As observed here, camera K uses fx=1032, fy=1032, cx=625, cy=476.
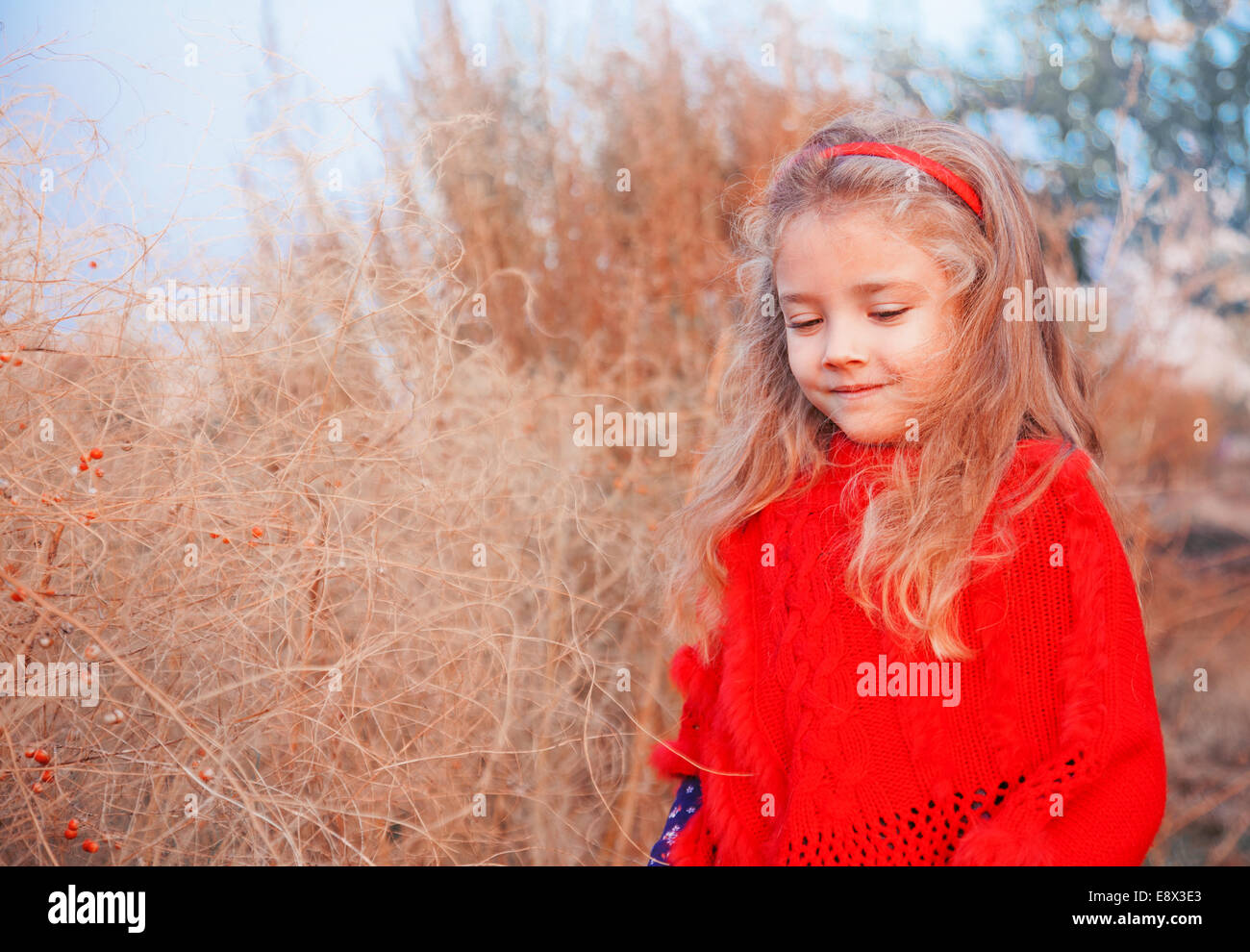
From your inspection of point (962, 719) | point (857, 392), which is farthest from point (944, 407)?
point (962, 719)

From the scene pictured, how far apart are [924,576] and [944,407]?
0.76 feet

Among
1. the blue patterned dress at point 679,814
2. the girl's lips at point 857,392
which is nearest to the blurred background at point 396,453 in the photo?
the blue patterned dress at point 679,814

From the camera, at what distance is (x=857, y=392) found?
4.37ft

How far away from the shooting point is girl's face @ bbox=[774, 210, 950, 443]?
1299 millimetres

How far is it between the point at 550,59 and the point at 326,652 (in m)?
2.17

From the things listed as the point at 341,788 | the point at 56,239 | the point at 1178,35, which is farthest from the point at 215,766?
the point at 1178,35

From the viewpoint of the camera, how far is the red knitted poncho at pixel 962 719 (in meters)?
1.15

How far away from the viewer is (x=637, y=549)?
245 centimetres

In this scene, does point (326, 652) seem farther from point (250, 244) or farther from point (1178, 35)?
point (1178, 35)

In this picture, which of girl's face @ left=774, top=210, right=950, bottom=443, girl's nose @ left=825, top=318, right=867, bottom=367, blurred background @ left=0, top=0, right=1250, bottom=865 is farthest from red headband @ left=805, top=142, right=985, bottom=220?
blurred background @ left=0, top=0, right=1250, bottom=865

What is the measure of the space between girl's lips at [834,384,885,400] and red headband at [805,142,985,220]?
0.97 ft

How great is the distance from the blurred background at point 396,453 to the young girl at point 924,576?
394 mm

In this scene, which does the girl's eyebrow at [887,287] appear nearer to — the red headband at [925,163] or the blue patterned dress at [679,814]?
the red headband at [925,163]

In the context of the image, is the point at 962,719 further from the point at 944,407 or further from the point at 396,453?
the point at 396,453
